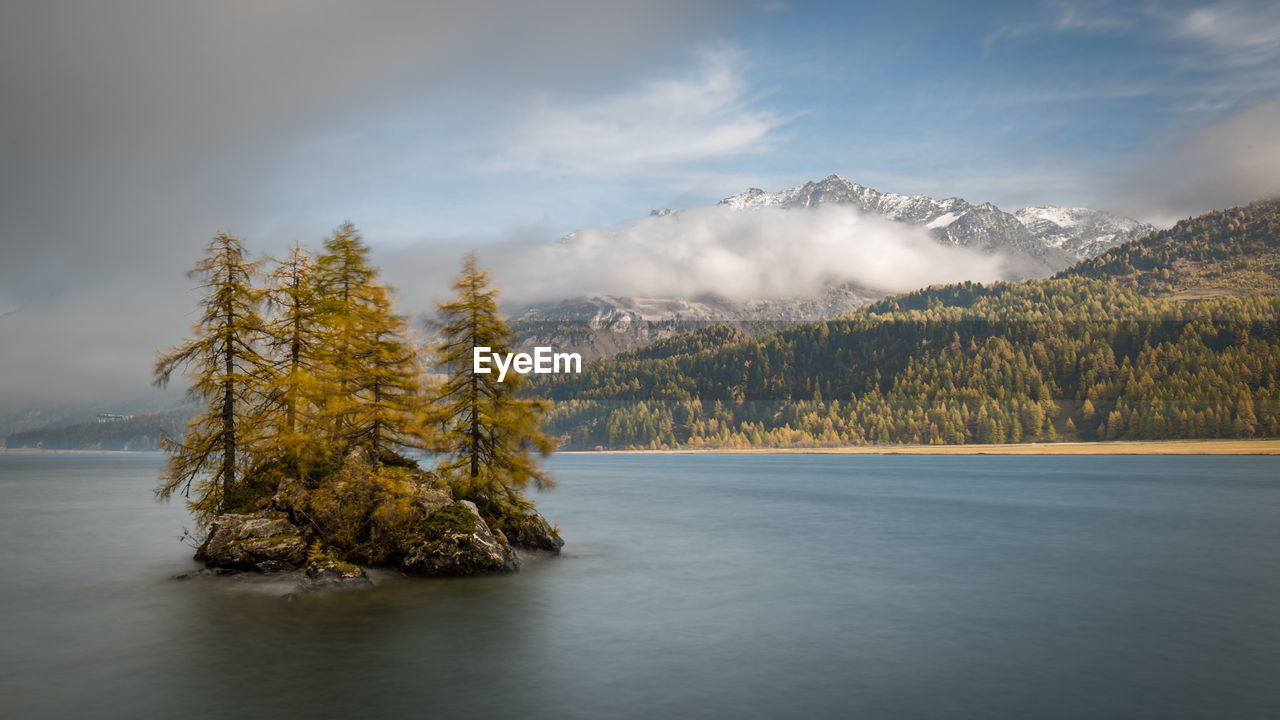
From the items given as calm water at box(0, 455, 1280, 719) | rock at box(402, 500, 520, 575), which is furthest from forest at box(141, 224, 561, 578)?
calm water at box(0, 455, 1280, 719)

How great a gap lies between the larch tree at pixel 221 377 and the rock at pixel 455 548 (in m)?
11.5

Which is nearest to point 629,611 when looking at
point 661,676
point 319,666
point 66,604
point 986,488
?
point 661,676

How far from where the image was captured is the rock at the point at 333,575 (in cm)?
3434

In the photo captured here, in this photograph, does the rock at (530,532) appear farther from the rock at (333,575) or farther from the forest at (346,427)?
the rock at (333,575)

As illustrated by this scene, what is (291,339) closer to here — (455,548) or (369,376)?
(369,376)

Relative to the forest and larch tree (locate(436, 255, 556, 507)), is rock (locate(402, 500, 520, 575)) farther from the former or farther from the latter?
larch tree (locate(436, 255, 556, 507))

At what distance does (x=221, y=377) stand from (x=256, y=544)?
10053 millimetres

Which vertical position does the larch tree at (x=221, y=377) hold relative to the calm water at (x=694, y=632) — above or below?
above

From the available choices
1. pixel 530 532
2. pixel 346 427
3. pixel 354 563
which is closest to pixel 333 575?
pixel 354 563

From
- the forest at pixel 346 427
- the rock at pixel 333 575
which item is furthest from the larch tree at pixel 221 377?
the rock at pixel 333 575

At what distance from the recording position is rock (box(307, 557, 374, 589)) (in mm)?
34344

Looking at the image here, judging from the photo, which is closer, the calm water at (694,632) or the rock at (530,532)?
the calm water at (694,632)

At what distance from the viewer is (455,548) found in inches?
1487

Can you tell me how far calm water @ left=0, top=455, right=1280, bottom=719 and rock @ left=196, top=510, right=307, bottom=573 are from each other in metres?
1.94
